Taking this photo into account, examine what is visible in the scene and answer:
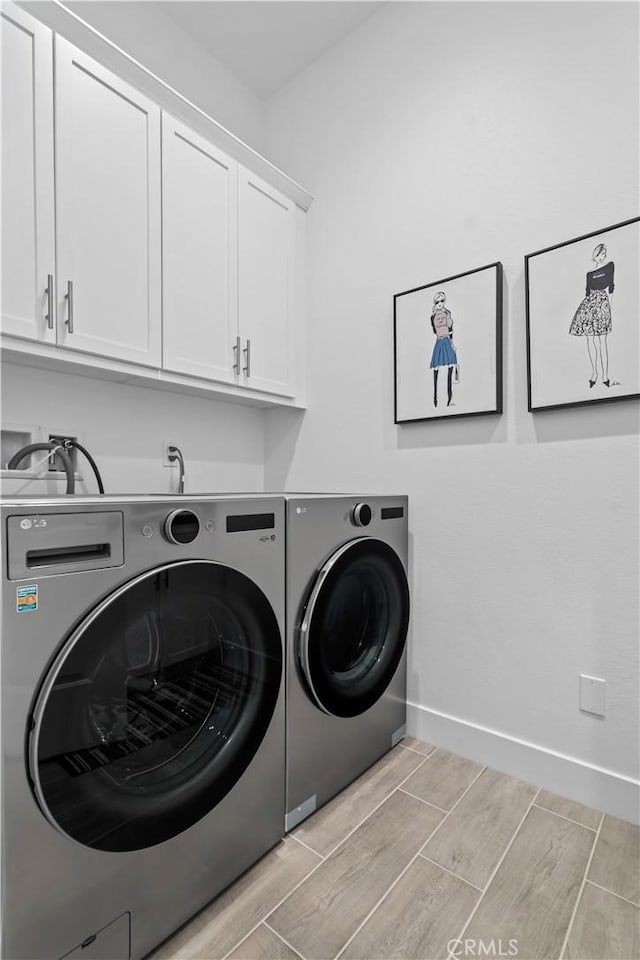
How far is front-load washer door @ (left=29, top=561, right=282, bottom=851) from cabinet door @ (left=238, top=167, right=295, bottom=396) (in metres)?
1.20

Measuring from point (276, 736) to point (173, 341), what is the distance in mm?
1364

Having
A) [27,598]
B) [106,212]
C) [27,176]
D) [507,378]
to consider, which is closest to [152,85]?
[106,212]

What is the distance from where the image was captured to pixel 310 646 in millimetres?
1336

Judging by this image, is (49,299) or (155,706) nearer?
(155,706)

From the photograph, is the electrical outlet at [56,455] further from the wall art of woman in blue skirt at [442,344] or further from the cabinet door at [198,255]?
the wall art of woman in blue skirt at [442,344]

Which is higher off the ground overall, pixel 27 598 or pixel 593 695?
pixel 27 598

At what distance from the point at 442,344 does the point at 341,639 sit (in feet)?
3.77

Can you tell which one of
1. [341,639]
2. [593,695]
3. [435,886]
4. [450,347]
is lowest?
[435,886]

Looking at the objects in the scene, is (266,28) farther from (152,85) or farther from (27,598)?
(27,598)

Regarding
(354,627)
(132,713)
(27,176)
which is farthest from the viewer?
(354,627)

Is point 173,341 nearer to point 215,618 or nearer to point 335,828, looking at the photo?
point 215,618

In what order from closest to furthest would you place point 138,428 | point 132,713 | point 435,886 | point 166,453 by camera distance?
point 132,713 → point 435,886 → point 138,428 → point 166,453

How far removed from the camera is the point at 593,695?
4.88 feet

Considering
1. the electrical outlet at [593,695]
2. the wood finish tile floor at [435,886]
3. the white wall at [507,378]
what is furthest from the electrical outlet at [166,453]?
the electrical outlet at [593,695]
